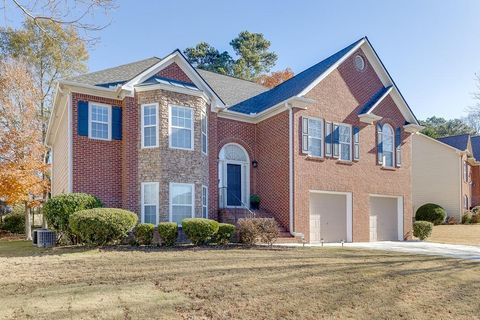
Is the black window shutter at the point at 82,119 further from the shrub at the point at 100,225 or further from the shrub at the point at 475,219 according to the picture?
the shrub at the point at 475,219

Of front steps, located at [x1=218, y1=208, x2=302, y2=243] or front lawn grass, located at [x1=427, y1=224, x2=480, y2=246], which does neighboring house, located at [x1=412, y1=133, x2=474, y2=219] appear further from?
front steps, located at [x1=218, y1=208, x2=302, y2=243]

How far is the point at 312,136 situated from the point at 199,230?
23.8 feet

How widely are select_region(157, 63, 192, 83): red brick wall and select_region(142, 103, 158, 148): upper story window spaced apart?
163 centimetres

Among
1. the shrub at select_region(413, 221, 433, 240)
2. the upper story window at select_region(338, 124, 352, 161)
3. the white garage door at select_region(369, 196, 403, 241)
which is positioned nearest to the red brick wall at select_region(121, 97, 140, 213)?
the upper story window at select_region(338, 124, 352, 161)

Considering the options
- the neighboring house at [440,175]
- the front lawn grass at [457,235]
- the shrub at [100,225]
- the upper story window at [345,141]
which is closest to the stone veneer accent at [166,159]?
Result: the shrub at [100,225]

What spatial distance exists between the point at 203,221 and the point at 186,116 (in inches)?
178

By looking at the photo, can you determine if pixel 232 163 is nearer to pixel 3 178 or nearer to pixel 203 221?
pixel 203 221

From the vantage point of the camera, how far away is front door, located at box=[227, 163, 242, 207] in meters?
18.1

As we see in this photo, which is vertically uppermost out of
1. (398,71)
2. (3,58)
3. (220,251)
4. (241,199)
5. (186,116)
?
(3,58)

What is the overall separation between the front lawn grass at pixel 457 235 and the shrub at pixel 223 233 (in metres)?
12.7

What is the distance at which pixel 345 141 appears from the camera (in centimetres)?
1880

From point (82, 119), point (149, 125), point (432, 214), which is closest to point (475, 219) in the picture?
point (432, 214)

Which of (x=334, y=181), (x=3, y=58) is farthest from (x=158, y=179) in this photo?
(x=3, y=58)

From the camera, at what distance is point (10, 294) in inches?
261
